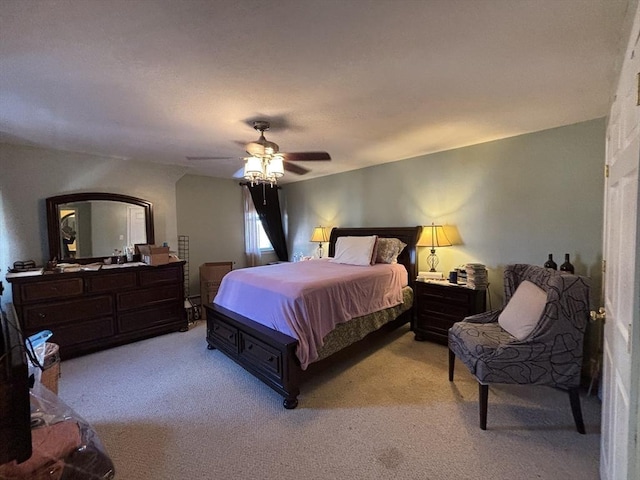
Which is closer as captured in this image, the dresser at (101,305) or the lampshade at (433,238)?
the dresser at (101,305)

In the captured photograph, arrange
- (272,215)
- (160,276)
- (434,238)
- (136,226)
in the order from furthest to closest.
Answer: (272,215) → (136,226) → (160,276) → (434,238)

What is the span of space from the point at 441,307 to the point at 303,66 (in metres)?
2.89

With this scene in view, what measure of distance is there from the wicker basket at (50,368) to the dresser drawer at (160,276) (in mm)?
1612

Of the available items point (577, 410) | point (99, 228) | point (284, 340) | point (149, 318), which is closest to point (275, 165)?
point (284, 340)

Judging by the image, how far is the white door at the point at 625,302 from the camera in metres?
Answer: 0.96

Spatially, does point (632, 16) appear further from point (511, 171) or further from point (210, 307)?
point (210, 307)

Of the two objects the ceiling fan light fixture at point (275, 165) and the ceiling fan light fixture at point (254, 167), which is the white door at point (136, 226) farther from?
the ceiling fan light fixture at point (275, 165)

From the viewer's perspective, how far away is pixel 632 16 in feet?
4.01

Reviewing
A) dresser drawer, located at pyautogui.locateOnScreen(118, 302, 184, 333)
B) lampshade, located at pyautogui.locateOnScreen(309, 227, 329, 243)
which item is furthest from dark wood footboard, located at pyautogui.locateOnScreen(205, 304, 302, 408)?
lampshade, located at pyautogui.locateOnScreen(309, 227, 329, 243)

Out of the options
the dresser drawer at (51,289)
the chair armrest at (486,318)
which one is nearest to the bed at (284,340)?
the chair armrest at (486,318)

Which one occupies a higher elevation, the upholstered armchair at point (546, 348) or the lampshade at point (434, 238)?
the lampshade at point (434, 238)

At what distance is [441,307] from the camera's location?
3.29 meters

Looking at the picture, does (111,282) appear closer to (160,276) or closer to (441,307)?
(160,276)

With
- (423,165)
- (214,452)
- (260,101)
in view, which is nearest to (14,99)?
(260,101)
